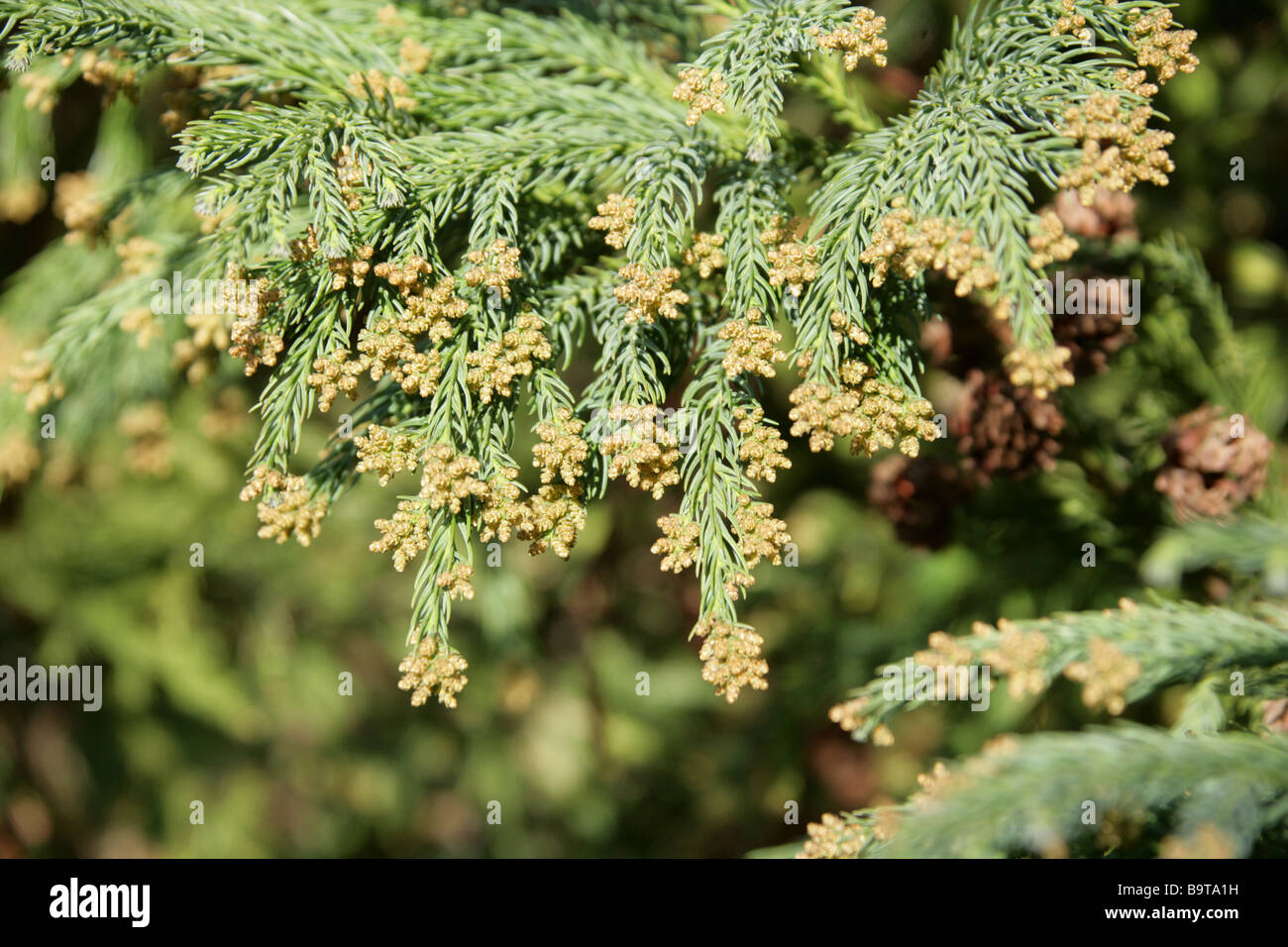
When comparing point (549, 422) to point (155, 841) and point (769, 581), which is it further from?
point (155, 841)

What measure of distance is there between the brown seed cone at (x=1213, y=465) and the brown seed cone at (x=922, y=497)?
311 millimetres

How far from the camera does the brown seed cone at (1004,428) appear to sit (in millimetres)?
1243

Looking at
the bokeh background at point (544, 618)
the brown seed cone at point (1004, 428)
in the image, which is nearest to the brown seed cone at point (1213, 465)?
the bokeh background at point (544, 618)

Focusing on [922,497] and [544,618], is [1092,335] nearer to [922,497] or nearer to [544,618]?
[922,497]

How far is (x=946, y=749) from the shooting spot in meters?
1.88

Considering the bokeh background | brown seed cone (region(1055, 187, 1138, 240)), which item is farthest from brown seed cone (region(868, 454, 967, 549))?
brown seed cone (region(1055, 187, 1138, 240))

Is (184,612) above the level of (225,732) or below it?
above

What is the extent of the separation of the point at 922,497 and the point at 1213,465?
1.34 feet

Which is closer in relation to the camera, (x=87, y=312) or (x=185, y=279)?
(x=185, y=279)

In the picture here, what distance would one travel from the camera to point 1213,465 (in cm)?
127

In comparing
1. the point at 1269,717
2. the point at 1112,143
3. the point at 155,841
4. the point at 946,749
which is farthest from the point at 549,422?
the point at 155,841

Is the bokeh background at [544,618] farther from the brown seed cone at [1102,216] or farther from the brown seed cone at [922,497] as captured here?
the brown seed cone at [1102,216]

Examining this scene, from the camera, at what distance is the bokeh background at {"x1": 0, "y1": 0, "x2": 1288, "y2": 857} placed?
165 centimetres
